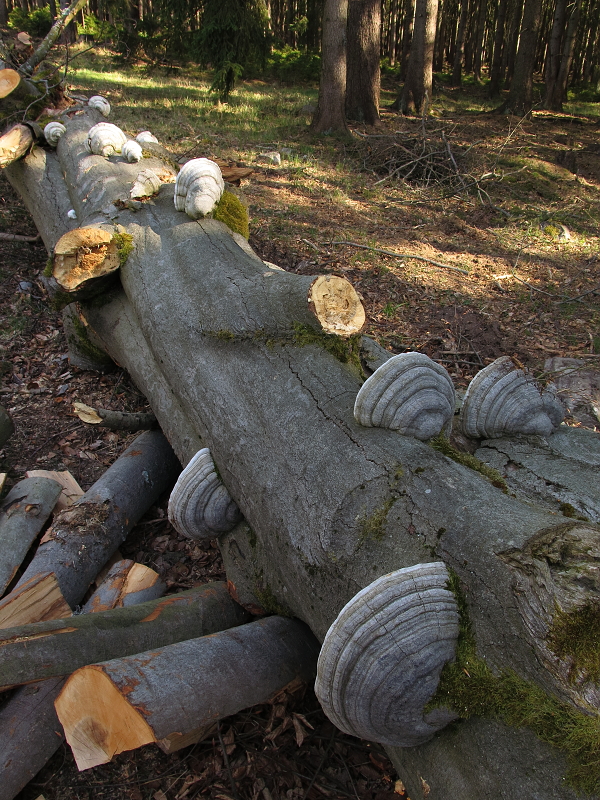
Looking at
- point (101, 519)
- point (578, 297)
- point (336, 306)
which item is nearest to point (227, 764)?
point (101, 519)

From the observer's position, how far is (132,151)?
512cm

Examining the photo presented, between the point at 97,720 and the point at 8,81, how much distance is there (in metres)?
7.64

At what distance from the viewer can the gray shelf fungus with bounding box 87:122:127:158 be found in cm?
524

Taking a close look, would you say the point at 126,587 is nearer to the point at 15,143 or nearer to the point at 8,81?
the point at 15,143

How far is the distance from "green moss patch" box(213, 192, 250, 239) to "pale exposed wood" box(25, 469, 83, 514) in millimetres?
2182

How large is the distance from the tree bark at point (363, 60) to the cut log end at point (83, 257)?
1109 centimetres

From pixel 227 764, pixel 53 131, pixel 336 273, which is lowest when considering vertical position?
pixel 227 764

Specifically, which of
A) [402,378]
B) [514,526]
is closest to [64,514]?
[402,378]

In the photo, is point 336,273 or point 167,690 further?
point 336,273

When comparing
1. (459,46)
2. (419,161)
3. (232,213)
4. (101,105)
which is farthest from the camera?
(459,46)

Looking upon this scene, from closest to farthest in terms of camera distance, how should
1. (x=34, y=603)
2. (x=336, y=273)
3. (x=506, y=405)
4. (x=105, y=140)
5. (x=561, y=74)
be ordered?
(x=506, y=405) < (x=34, y=603) < (x=105, y=140) < (x=336, y=273) < (x=561, y=74)

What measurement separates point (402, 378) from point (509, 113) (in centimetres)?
1774

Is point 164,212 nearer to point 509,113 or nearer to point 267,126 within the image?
point 267,126

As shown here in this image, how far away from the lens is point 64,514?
3117mm
